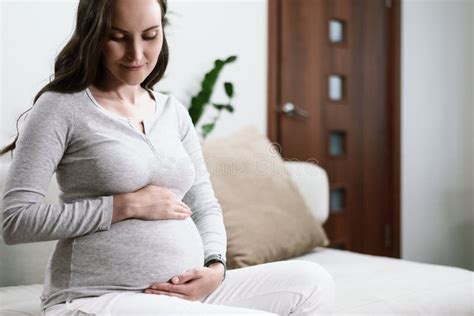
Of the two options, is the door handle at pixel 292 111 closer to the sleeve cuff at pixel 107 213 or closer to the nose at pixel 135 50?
the nose at pixel 135 50

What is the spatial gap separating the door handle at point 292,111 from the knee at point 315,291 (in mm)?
1778

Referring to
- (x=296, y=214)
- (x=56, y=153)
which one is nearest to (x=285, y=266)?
(x=56, y=153)

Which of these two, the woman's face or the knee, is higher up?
the woman's face

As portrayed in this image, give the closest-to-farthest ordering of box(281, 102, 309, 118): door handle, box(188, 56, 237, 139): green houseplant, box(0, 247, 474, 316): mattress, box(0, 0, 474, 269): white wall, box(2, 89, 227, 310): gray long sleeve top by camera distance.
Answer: box(2, 89, 227, 310): gray long sleeve top → box(0, 247, 474, 316): mattress → box(188, 56, 237, 139): green houseplant → box(281, 102, 309, 118): door handle → box(0, 0, 474, 269): white wall

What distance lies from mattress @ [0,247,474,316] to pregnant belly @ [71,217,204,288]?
33cm

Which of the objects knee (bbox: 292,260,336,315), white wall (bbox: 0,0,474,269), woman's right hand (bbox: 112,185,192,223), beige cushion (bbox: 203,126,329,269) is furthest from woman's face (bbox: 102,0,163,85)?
white wall (bbox: 0,0,474,269)

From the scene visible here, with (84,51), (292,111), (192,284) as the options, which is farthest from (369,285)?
(292,111)

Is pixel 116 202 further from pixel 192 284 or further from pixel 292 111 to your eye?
pixel 292 111

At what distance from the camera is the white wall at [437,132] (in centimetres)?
385

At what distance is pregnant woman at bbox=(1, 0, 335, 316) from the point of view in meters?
1.19

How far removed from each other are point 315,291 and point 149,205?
40cm

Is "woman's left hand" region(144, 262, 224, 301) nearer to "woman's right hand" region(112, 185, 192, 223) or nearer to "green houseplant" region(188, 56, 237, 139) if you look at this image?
"woman's right hand" region(112, 185, 192, 223)

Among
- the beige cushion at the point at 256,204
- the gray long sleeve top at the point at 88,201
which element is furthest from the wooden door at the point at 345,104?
the gray long sleeve top at the point at 88,201

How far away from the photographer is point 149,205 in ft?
4.17
